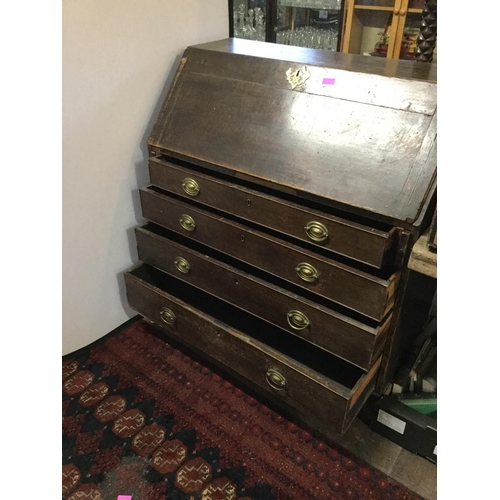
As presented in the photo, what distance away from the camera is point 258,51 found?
1297 mm

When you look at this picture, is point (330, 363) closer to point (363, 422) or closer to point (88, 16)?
point (363, 422)

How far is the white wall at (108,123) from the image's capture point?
3.97 feet

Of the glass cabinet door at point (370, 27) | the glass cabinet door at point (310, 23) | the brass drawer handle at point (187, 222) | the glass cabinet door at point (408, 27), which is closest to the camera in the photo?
the brass drawer handle at point (187, 222)

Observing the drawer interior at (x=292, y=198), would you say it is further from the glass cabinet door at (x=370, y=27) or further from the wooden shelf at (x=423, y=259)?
the glass cabinet door at (x=370, y=27)

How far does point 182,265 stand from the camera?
136 cm

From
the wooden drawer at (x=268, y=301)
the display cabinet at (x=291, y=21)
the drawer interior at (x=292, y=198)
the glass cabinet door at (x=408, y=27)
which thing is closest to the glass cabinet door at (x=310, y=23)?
the display cabinet at (x=291, y=21)

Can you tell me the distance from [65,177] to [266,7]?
1.81 meters

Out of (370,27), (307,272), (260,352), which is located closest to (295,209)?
(307,272)

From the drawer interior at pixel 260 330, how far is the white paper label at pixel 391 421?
0.50ft

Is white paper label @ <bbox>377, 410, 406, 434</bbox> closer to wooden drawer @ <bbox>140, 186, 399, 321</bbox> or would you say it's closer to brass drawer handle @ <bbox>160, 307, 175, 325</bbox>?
wooden drawer @ <bbox>140, 186, 399, 321</bbox>

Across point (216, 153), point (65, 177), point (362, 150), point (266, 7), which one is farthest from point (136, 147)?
point (266, 7)

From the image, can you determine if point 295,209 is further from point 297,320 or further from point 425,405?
point 425,405

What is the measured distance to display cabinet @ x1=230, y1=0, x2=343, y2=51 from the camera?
2.39 m

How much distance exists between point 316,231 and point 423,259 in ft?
0.81
